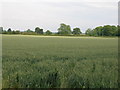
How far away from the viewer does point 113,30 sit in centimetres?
9675

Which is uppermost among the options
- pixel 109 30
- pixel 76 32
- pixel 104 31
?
pixel 109 30

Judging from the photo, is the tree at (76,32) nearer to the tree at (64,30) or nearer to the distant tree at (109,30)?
the tree at (64,30)

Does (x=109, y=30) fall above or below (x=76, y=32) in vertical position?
above

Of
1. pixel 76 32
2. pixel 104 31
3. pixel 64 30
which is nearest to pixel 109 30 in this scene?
pixel 104 31

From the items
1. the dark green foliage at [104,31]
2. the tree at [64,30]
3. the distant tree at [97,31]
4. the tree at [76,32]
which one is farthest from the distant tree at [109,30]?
the tree at [64,30]

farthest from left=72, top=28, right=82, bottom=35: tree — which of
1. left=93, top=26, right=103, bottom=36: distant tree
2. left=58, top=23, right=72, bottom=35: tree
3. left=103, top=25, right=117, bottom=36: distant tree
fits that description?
left=103, top=25, right=117, bottom=36: distant tree

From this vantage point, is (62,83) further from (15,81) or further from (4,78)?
(4,78)

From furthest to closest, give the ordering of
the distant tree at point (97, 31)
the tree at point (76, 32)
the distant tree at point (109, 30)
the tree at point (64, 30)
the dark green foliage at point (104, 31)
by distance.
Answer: the tree at point (76, 32)
the distant tree at point (97, 31)
the tree at point (64, 30)
the dark green foliage at point (104, 31)
the distant tree at point (109, 30)

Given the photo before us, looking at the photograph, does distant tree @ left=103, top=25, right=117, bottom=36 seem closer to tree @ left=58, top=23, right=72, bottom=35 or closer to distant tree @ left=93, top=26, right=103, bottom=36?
distant tree @ left=93, top=26, right=103, bottom=36

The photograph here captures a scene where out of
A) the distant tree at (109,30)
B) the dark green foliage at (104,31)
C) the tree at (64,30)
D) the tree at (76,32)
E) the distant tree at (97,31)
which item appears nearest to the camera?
the distant tree at (109,30)

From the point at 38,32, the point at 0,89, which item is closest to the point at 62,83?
the point at 0,89

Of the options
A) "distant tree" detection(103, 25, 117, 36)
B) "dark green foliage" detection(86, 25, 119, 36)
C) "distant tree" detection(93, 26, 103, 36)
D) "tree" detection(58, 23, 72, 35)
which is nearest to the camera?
"distant tree" detection(103, 25, 117, 36)

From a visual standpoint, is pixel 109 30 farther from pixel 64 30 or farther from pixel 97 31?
pixel 64 30

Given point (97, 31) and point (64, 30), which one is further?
point (97, 31)
